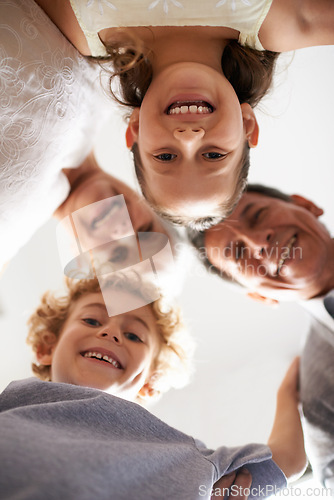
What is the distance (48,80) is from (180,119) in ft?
Result: 0.83

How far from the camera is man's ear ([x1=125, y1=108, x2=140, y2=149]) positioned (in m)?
0.89

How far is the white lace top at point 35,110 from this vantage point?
0.74 meters

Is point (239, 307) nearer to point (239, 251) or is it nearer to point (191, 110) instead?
point (239, 251)

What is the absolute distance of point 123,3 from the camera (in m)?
0.76

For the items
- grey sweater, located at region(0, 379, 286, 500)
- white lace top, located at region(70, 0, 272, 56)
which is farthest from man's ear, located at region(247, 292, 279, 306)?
white lace top, located at region(70, 0, 272, 56)

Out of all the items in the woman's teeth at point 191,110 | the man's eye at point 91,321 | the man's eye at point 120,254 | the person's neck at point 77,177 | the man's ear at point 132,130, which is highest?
the woman's teeth at point 191,110

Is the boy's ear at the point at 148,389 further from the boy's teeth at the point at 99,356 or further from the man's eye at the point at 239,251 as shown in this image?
the man's eye at the point at 239,251

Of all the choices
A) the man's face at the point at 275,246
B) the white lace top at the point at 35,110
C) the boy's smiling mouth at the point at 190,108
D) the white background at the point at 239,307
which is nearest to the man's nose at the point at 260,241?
the man's face at the point at 275,246

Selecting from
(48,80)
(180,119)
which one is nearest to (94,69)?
(48,80)

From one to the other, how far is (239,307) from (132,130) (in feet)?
1.64

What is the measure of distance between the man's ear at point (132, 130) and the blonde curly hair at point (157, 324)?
0.32 meters

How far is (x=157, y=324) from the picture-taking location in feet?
3.52

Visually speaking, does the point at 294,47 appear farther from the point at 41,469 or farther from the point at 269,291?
the point at 41,469

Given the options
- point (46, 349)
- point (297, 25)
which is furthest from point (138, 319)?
point (297, 25)
